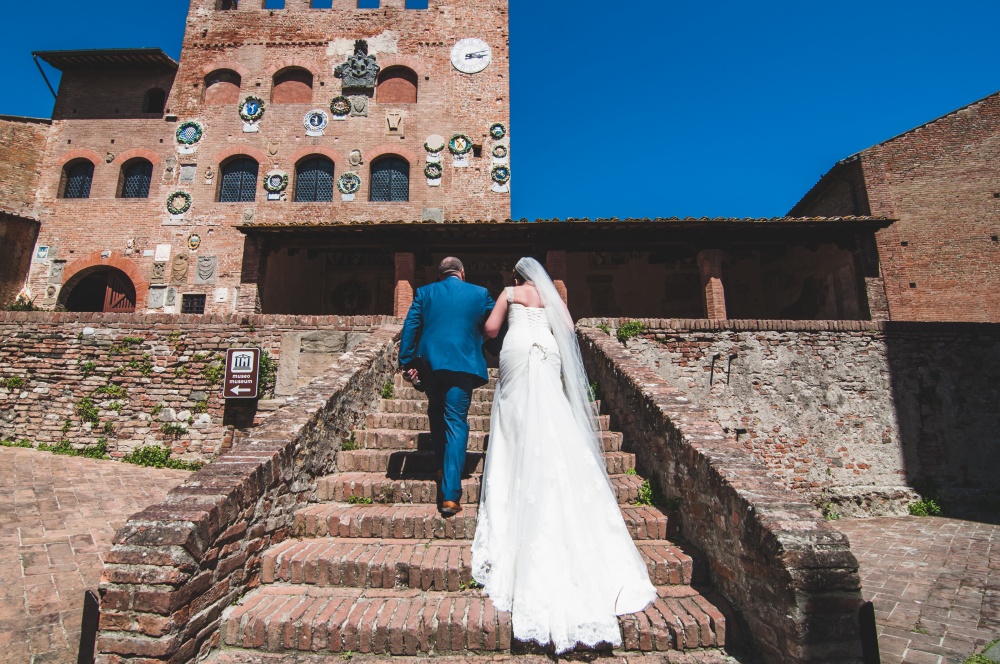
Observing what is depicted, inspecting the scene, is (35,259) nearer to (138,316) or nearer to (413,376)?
(138,316)

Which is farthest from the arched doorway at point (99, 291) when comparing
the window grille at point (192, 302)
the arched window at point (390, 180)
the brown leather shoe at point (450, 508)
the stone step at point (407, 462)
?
the brown leather shoe at point (450, 508)

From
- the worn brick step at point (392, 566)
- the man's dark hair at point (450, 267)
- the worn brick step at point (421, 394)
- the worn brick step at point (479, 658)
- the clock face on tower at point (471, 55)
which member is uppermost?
the clock face on tower at point (471, 55)

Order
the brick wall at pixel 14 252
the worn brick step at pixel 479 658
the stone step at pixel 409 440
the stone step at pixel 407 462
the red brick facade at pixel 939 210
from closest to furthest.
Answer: the worn brick step at pixel 479 658 < the stone step at pixel 407 462 < the stone step at pixel 409 440 < the red brick facade at pixel 939 210 < the brick wall at pixel 14 252

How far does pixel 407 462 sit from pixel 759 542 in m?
2.94

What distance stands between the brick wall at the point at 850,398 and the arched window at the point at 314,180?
453 inches

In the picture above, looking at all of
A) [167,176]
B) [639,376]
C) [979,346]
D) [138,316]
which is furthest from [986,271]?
[167,176]

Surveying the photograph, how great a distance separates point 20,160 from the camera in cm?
1564

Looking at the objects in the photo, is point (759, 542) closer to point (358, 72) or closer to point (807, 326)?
point (807, 326)

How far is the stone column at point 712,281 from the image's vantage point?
36.5 feet

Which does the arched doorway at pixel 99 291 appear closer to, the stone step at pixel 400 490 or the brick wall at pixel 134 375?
the brick wall at pixel 134 375

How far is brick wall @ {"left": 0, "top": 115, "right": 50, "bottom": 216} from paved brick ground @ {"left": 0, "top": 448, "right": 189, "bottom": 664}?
11.6 m

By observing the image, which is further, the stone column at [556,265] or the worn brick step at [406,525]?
the stone column at [556,265]

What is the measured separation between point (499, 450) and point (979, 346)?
913cm

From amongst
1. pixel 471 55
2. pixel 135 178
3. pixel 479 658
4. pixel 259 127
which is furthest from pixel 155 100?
pixel 479 658
